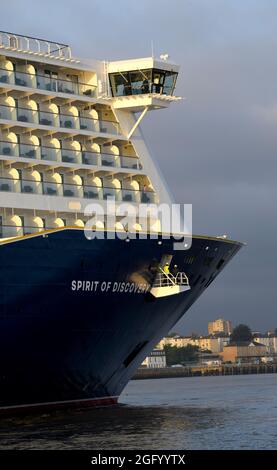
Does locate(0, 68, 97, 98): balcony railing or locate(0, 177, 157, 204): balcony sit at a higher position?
locate(0, 68, 97, 98): balcony railing

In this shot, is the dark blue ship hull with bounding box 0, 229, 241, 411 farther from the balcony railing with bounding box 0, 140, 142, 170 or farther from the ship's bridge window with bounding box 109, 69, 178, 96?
the ship's bridge window with bounding box 109, 69, 178, 96

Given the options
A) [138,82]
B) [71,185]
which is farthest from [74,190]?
[138,82]

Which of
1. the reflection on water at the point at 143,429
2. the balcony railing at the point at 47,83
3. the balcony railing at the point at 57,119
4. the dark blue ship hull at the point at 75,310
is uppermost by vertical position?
the balcony railing at the point at 47,83

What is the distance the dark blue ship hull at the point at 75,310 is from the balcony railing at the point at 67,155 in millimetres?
4124

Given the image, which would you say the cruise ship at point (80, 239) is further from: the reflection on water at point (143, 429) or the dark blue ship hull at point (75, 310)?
the reflection on water at point (143, 429)

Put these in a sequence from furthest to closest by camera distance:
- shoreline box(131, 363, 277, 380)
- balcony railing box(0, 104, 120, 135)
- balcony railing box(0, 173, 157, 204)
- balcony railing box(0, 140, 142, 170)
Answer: shoreline box(131, 363, 277, 380), balcony railing box(0, 104, 120, 135), balcony railing box(0, 140, 142, 170), balcony railing box(0, 173, 157, 204)

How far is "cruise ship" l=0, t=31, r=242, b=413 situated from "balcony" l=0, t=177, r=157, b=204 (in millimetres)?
51

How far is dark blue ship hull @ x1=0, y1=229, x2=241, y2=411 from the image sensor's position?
3844cm

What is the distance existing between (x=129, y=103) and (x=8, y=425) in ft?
47.7

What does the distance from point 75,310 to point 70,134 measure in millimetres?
7421

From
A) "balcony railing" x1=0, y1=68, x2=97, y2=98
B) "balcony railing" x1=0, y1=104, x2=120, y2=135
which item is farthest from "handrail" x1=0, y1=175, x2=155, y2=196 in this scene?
"balcony railing" x1=0, y1=68, x2=97, y2=98

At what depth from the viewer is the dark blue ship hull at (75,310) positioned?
126 feet

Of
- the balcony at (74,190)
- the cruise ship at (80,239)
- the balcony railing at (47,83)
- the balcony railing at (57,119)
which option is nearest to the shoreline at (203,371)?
the cruise ship at (80,239)
